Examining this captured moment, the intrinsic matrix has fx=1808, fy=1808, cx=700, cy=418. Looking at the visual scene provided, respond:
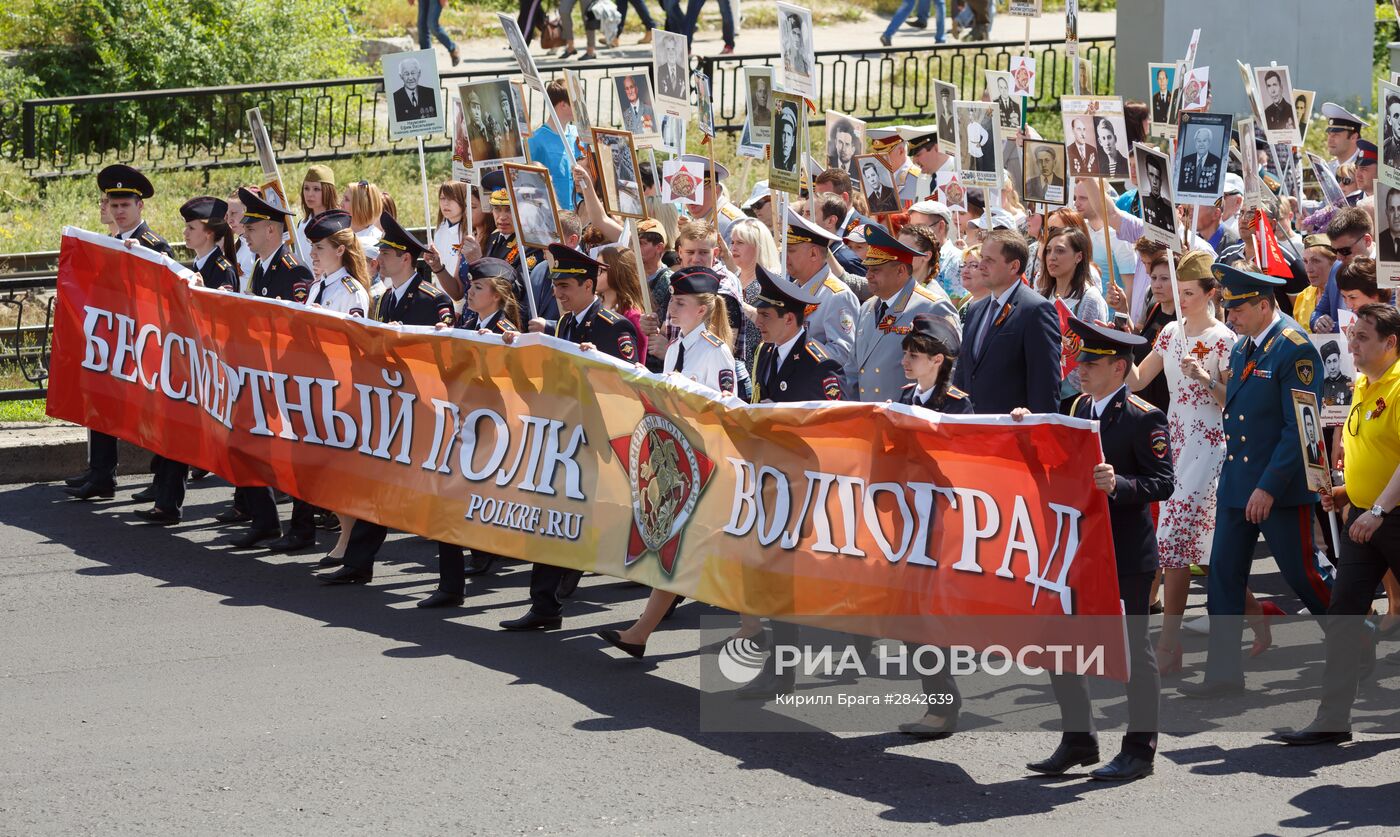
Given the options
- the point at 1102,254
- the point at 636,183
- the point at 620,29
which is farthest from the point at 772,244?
the point at 620,29

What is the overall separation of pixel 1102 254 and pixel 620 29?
1435 centimetres

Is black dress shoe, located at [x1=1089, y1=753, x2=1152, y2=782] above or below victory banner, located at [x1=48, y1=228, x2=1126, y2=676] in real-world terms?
below

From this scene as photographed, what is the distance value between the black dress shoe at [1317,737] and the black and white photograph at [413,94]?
7.40 m

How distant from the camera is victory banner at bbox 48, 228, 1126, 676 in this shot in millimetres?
6816

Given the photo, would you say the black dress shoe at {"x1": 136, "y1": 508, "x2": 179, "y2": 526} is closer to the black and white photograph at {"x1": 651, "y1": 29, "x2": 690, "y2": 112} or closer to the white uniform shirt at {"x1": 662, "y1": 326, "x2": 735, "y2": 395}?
the white uniform shirt at {"x1": 662, "y1": 326, "x2": 735, "y2": 395}

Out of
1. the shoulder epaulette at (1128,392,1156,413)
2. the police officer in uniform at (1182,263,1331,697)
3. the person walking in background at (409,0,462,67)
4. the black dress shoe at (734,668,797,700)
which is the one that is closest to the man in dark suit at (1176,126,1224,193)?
the police officer in uniform at (1182,263,1331,697)

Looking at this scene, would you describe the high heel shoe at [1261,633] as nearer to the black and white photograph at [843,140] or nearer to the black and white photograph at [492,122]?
the black and white photograph at [492,122]

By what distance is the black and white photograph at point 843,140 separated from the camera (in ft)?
45.9

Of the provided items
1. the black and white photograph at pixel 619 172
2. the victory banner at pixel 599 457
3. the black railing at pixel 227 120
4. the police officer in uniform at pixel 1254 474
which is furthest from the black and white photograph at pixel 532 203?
the black railing at pixel 227 120

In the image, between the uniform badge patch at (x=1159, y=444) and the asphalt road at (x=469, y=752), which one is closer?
the asphalt road at (x=469, y=752)

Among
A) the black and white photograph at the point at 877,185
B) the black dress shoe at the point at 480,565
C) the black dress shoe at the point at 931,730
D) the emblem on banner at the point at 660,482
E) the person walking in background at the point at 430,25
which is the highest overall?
the person walking in background at the point at 430,25

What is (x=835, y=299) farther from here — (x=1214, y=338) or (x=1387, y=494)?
(x=1387, y=494)

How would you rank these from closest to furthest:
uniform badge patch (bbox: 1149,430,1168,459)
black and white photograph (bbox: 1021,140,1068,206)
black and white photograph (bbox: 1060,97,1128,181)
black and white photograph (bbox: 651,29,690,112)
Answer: uniform badge patch (bbox: 1149,430,1168,459)
black and white photograph (bbox: 1060,97,1128,181)
black and white photograph (bbox: 1021,140,1068,206)
black and white photograph (bbox: 651,29,690,112)

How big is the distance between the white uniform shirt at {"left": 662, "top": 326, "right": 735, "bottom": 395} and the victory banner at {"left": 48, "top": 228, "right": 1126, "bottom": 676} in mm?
333
